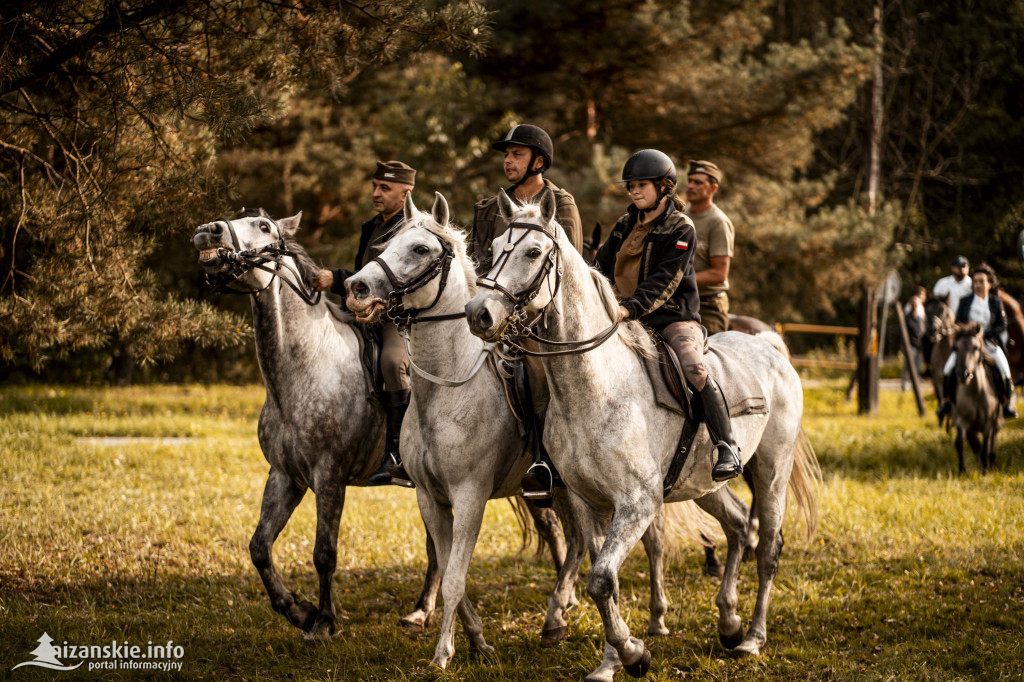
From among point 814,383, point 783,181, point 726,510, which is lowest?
point 814,383

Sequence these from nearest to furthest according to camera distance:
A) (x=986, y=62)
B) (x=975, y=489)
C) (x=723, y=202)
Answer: (x=975, y=489), (x=723, y=202), (x=986, y=62)

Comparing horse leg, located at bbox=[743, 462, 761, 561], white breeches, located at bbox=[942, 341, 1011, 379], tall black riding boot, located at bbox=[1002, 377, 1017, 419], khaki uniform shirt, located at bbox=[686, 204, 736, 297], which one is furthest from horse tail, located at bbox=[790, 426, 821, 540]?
tall black riding boot, located at bbox=[1002, 377, 1017, 419]

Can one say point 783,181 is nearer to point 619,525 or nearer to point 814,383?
point 814,383

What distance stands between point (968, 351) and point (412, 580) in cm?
833

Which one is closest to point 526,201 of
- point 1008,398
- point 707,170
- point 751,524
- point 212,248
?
point 212,248

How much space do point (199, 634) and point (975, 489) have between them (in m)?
8.85

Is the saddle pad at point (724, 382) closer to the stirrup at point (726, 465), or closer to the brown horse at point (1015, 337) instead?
the stirrup at point (726, 465)

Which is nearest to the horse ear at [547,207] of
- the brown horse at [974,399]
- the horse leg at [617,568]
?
the horse leg at [617,568]

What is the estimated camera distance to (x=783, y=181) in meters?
20.5

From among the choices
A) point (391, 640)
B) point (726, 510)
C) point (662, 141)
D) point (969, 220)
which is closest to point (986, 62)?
point (969, 220)

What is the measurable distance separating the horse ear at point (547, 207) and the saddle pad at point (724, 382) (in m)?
1.08

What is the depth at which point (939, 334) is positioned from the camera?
13.4 metres

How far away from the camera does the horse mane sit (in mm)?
5223

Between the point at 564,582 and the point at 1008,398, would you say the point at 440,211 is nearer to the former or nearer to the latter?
the point at 564,582
